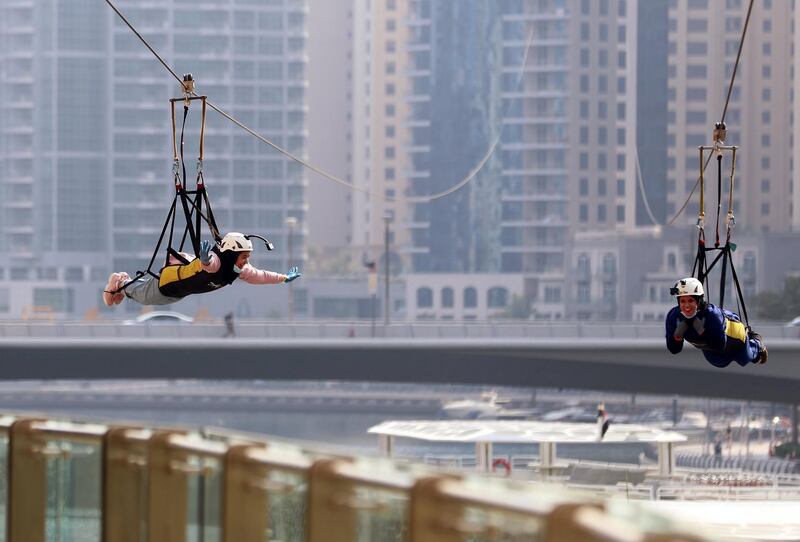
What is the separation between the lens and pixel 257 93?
466 ft

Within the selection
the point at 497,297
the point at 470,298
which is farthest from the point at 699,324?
the point at 470,298

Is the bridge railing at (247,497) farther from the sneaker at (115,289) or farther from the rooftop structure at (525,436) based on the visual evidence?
the rooftop structure at (525,436)

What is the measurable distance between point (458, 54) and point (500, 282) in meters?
19.8

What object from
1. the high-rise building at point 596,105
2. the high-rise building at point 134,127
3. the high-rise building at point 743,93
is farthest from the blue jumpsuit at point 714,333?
the high-rise building at point 134,127

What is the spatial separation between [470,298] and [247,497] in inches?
5061

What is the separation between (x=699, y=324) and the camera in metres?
14.1

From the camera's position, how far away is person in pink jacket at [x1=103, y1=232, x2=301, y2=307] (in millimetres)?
13367

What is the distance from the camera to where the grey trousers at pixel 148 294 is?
45.9 feet

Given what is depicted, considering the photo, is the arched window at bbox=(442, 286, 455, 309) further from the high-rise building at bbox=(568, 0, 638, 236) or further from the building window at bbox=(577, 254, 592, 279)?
the building window at bbox=(577, 254, 592, 279)

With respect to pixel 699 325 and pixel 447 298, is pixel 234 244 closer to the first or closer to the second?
pixel 699 325

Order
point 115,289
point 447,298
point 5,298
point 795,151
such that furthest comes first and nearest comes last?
1. point 5,298
2. point 447,298
3. point 795,151
4. point 115,289

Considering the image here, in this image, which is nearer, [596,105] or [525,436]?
[525,436]

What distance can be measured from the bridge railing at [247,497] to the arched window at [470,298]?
126144 mm

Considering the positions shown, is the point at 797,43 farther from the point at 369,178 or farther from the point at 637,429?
the point at 637,429
